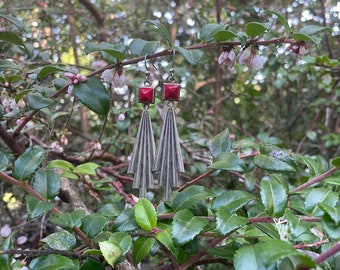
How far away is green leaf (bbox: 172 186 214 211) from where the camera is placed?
64 cm

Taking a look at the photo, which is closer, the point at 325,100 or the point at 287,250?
the point at 287,250

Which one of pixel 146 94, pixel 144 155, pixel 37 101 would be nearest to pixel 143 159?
pixel 144 155

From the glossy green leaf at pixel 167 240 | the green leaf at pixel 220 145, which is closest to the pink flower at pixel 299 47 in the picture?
the green leaf at pixel 220 145

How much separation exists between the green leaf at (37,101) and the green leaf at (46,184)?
0.12 meters

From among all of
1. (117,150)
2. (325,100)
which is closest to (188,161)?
(117,150)

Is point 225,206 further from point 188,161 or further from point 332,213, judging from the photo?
point 188,161

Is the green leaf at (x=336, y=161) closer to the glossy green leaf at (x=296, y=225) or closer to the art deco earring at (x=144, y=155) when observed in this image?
the glossy green leaf at (x=296, y=225)

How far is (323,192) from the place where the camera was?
1.94 feet

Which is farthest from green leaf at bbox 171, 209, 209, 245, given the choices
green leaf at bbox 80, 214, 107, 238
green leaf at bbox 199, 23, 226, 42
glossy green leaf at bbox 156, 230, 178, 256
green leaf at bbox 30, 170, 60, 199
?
green leaf at bbox 199, 23, 226, 42

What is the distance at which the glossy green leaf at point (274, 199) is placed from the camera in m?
0.56

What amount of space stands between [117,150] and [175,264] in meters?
1.11

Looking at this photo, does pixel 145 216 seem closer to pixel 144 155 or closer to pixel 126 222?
pixel 126 222

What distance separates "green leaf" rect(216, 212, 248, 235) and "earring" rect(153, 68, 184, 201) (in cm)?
21

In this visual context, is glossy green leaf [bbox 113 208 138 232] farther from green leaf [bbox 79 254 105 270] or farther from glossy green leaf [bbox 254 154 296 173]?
glossy green leaf [bbox 254 154 296 173]
